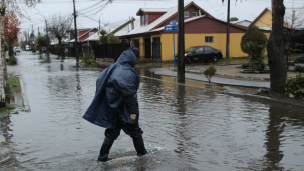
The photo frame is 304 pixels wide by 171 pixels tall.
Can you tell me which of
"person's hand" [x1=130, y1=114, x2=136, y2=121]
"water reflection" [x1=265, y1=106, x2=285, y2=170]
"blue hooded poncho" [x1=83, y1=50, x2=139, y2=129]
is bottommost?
"water reflection" [x1=265, y1=106, x2=285, y2=170]

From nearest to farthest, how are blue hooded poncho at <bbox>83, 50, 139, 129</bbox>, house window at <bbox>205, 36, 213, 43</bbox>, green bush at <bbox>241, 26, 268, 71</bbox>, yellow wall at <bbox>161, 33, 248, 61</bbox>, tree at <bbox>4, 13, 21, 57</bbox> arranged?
blue hooded poncho at <bbox>83, 50, 139, 129</bbox>, tree at <bbox>4, 13, 21, 57</bbox>, green bush at <bbox>241, 26, 268, 71</bbox>, yellow wall at <bbox>161, 33, 248, 61</bbox>, house window at <bbox>205, 36, 213, 43</bbox>

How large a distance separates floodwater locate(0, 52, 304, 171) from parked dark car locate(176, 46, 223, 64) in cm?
1670

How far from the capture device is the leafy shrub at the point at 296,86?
8969mm

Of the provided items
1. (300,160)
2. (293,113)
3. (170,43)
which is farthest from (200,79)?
(170,43)

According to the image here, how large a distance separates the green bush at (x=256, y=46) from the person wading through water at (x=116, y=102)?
13.2 metres

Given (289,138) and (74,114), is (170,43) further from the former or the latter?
(289,138)

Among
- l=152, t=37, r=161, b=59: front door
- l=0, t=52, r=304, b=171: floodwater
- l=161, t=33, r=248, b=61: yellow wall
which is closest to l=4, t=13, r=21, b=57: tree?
l=0, t=52, r=304, b=171: floodwater

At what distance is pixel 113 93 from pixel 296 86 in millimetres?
6918

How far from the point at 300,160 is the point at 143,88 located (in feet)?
28.0

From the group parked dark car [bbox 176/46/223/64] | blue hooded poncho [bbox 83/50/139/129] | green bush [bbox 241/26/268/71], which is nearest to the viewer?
blue hooded poncho [bbox 83/50/139/129]

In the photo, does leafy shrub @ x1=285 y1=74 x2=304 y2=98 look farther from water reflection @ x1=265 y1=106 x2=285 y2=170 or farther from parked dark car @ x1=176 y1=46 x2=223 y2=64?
parked dark car @ x1=176 y1=46 x2=223 y2=64

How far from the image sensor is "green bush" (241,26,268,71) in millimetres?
16253

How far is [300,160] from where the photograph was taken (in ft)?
15.0

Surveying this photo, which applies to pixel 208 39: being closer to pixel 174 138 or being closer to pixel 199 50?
pixel 199 50
